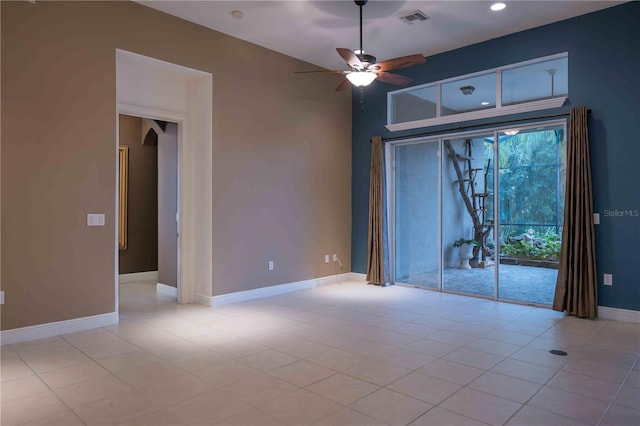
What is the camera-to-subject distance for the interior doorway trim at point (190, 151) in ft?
17.0

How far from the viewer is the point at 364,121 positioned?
719 cm

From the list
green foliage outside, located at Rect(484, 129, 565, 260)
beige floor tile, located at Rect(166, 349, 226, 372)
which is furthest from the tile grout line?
beige floor tile, located at Rect(166, 349, 226, 372)

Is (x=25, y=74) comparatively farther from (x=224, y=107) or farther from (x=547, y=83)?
(x=547, y=83)

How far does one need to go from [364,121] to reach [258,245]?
2.91 m

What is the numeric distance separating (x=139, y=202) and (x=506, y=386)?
6.39 metres

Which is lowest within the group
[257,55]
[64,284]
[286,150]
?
[64,284]

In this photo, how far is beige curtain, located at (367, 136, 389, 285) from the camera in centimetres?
674

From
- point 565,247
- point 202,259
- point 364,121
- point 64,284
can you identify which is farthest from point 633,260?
point 64,284

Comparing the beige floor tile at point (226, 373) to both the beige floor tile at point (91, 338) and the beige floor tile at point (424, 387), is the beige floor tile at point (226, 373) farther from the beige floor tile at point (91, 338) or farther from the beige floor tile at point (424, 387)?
the beige floor tile at point (91, 338)

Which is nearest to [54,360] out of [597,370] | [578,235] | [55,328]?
[55,328]

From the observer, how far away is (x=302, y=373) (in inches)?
124

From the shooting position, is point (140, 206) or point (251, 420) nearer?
point (251, 420)

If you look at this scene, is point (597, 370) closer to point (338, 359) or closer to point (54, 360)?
point (338, 359)

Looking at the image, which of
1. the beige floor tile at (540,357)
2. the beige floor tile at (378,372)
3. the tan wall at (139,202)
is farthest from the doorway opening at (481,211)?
the tan wall at (139,202)
